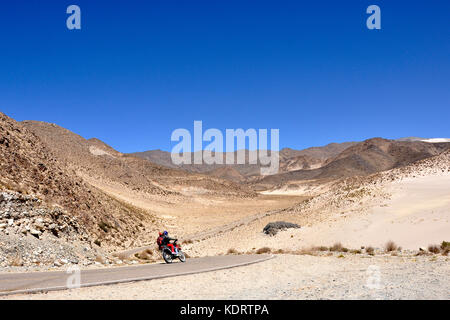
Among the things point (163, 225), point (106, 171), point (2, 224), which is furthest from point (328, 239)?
point (106, 171)

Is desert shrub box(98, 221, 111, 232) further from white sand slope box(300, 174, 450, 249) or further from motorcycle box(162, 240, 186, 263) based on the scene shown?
white sand slope box(300, 174, 450, 249)

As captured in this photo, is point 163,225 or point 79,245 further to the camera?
point 163,225

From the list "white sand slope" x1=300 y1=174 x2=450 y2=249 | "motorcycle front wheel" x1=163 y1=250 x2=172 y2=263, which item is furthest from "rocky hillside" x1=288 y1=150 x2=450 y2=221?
"motorcycle front wheel" x1=163 y1=250 x2=172 y2=263

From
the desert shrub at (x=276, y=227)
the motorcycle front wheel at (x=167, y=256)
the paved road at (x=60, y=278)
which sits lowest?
the desert shrub at (x=276, y=227)

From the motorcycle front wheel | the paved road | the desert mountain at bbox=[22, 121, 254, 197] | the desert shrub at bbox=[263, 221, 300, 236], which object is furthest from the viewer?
the desert mountain at bbox=[22, 121, 254, 197]

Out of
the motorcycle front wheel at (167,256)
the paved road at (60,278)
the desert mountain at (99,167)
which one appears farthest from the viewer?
the desert mountain at (99,167)

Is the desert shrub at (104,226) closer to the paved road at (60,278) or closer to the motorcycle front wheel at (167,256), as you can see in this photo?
the motorcycle front wheel at (167,256)

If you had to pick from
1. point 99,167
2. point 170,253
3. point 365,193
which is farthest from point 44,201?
point 99,167

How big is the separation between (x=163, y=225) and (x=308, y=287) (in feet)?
135

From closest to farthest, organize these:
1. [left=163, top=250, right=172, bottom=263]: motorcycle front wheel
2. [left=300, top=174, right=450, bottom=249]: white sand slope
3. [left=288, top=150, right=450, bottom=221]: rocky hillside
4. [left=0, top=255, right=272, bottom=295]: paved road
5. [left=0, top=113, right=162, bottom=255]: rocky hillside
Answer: [left=0, top=255, right=272, bottom=295]: paved road < [left=163, top=250, right=172, bottom=263]: motorcycle front wheel < [left=0, top=113, right=162, bottom=255]: rocky hillside < [left=300, top=174, right=450, bottom=249]: white sand slope < [left=288, top=150, right=450, bottom=221]: rocky hillside

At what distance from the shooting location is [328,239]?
25906mm

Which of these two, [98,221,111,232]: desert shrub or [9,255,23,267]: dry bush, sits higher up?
[9,255,23,267]: dry bush

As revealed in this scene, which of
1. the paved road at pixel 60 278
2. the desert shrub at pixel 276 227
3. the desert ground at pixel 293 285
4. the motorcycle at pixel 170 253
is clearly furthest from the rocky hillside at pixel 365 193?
the paved road at pixel 60 278
